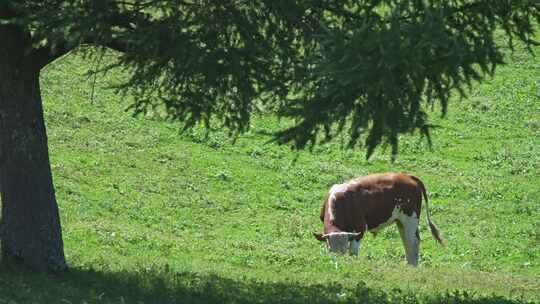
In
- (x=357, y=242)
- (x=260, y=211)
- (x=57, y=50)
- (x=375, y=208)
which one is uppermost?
(x=57, y=50)

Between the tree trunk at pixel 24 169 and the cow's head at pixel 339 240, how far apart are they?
A: 29.2ft

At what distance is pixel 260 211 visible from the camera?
27.5 meters

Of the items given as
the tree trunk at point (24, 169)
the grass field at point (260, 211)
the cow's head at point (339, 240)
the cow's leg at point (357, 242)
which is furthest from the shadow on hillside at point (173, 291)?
the cow's leg at point (357, 242)

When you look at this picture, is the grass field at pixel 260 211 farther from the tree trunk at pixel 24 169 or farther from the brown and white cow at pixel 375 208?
the brown and white cow at pixel 375 208

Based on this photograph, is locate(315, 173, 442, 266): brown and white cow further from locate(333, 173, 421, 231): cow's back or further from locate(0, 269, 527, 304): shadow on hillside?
→ locate(0, 269, 527, 304): shadow on hillside

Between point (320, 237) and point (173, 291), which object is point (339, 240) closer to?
point (320, 237)

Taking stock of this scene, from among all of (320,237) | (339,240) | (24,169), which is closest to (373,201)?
(339,240)

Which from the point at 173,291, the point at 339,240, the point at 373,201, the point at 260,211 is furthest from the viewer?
the point at 260,211

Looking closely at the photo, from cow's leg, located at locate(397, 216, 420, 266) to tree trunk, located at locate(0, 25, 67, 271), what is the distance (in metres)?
10.6

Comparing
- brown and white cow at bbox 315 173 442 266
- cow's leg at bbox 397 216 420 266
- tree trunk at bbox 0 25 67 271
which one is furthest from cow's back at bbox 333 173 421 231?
tree trunk at bbox 0 25 67 271

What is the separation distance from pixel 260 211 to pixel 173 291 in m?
13.2

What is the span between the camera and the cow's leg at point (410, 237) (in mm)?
23547

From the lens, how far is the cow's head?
74.3 ft

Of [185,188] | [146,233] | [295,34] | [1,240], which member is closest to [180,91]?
[295,34]
